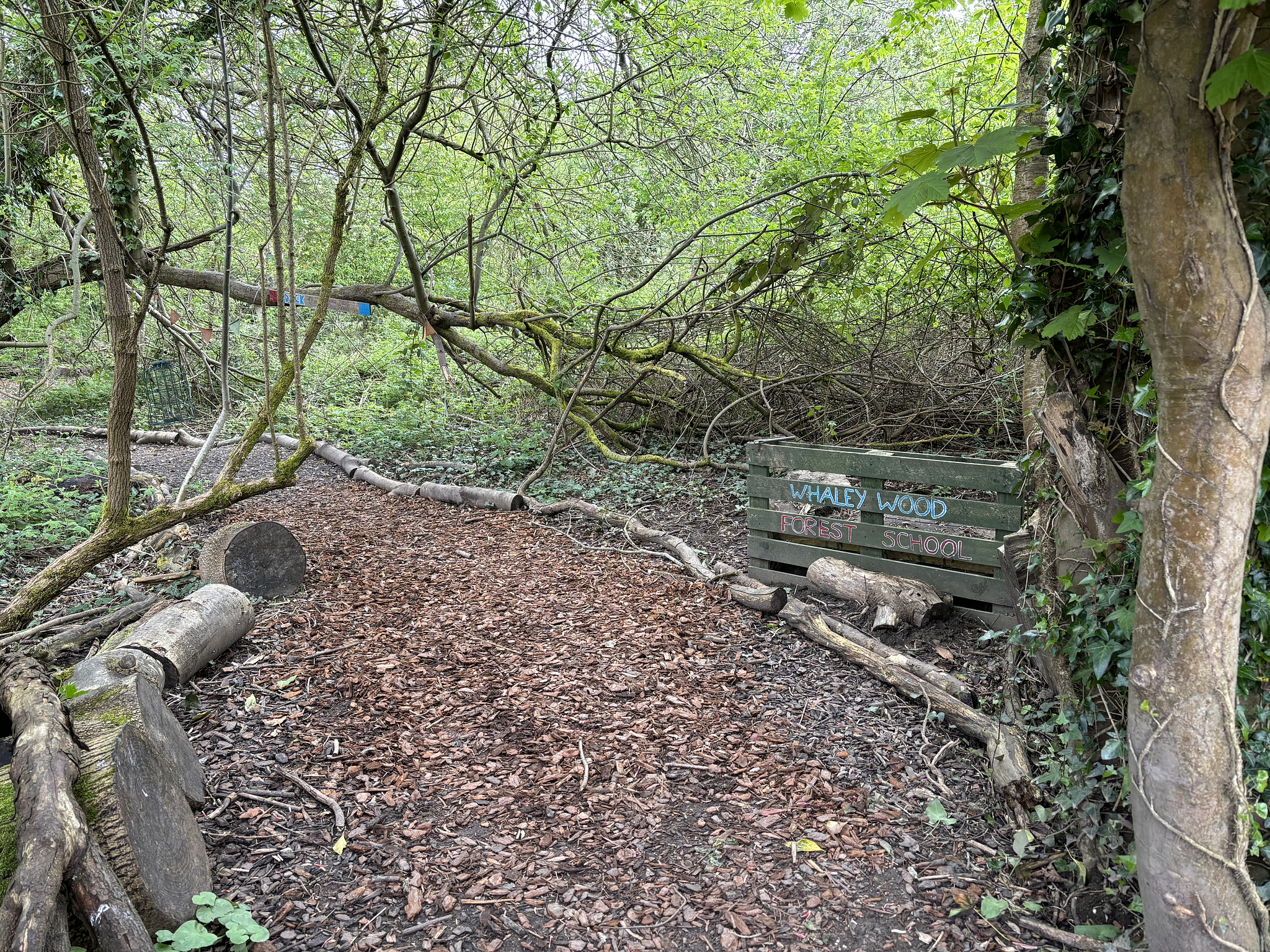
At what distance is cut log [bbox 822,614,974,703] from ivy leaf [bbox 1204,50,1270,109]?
2530 mm

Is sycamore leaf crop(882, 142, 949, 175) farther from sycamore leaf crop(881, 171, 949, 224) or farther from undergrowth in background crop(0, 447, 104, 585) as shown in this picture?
undergrowth in background crop(0, 447, 104, 585)

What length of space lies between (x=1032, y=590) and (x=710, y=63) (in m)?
6.53

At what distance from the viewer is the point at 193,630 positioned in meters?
3.59

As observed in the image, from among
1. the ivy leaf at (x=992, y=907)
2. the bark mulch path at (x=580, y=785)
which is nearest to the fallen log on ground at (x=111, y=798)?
the bark mulch path at (x=580, y=785)

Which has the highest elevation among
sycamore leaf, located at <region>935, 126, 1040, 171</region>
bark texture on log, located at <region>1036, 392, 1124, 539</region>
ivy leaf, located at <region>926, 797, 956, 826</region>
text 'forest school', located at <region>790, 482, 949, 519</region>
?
sycamore leaf, located at <region>935, 126, 1040, 171</region>

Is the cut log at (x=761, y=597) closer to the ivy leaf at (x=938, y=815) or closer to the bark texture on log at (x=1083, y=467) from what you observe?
the ivy leaf at (x=938, y=815)

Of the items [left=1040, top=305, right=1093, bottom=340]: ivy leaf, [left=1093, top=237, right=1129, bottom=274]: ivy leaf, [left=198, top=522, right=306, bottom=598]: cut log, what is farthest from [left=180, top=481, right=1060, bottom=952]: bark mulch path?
[left=1093, top=237, right=1129, bottom=274]: ivy leaf

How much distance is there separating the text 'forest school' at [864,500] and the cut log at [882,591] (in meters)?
0.39

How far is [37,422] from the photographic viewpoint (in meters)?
11.8

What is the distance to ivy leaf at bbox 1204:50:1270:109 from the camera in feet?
4.60

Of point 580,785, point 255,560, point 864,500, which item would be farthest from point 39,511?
point 864,500

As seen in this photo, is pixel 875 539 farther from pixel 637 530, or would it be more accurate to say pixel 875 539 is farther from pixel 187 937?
pixel 187 937

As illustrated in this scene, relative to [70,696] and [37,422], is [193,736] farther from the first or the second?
[37,422]

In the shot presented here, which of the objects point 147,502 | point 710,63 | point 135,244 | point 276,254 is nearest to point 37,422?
point 147,502
